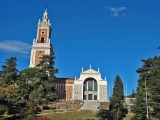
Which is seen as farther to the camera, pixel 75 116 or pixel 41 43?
pixel 41 43

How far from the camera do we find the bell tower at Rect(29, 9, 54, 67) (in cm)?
5489

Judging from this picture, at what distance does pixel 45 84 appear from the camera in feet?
131

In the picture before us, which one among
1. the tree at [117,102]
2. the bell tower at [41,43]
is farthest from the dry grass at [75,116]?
the bell tower at [41,43]

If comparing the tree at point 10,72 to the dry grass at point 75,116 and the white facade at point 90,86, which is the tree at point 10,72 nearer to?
the dry grass at point 75,116

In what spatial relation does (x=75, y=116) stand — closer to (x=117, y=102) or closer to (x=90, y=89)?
(x=117, y=102)

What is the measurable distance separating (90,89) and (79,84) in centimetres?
311

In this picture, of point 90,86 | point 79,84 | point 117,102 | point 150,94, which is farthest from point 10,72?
point 150,94

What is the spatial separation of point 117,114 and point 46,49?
2960cm

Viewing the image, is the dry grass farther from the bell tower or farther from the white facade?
the bell tower

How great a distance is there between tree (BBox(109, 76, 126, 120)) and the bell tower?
24814 millimetres

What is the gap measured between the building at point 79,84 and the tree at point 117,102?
17483mm

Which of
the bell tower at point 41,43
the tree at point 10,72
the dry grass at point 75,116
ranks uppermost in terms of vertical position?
the bell tower at point 41,43

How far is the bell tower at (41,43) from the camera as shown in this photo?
54.9 m

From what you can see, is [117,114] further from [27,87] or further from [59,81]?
[59,81]
